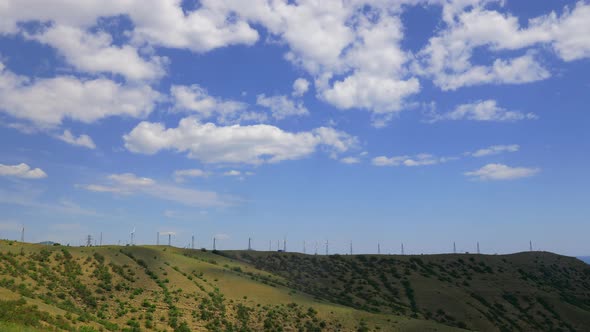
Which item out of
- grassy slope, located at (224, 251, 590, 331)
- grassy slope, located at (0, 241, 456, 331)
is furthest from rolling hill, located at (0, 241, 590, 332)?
grassy slope, located at (224, 251, 590, 331)

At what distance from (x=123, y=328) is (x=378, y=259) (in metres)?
69.6

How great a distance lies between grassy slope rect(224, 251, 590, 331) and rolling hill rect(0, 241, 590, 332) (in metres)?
0.32

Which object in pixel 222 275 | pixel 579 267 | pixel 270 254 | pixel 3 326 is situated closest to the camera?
pixel 3 326

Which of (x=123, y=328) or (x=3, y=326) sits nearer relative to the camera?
(x=3, y=326)

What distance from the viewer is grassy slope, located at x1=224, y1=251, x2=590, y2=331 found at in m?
74.9

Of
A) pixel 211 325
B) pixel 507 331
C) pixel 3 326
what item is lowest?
pixel 507 331

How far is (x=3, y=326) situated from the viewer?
24.9m

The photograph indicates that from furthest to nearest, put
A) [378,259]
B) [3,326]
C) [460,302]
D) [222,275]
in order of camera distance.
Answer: [378,259]
[460,302]
[222,275]
[3,326]

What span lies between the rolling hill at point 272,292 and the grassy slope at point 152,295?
141 mm

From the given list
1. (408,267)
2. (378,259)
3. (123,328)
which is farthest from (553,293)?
(123,328)

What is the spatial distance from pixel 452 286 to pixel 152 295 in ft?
202

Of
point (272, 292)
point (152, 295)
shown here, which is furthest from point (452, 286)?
point (152, 295)

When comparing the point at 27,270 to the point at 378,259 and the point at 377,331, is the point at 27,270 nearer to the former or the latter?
the point at 377,331

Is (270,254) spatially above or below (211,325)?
above
